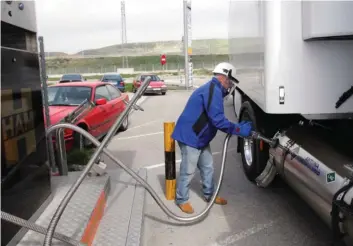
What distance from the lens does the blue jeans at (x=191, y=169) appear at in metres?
4.91

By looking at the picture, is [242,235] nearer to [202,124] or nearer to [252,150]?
[202,124]

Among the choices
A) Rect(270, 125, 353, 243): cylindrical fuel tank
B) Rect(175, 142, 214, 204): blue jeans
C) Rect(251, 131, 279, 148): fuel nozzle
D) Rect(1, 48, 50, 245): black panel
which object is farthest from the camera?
Rect(175, 142, 214, 204): blue jeans

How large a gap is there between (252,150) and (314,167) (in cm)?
220

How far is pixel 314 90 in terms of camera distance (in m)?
3.79

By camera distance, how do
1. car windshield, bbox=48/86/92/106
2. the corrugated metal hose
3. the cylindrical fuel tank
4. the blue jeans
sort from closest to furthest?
the corrugated metal hose < the cylindrical fuel tank < the blue jeans < car windshield, bbox=48/86/92/106

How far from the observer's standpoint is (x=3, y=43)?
313 centimetres

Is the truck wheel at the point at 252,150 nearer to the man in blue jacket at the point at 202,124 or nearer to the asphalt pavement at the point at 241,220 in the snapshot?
the asphalt pavement at the point at 241,220

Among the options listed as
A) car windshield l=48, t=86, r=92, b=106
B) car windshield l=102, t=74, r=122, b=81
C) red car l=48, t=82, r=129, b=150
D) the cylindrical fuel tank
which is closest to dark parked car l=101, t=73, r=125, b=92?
car windshield l=102, t=74, r=122, b=81

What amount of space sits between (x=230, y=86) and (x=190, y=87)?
27.1 meters

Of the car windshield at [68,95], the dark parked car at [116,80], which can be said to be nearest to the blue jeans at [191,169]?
the car windshield at [68,95]

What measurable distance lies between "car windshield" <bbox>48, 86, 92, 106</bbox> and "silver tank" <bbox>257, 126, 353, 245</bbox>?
546 centimetres

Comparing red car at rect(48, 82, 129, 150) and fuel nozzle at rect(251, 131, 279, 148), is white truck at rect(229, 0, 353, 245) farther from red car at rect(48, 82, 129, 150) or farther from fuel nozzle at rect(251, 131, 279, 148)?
red car at rect(48, 82, 129, 150)

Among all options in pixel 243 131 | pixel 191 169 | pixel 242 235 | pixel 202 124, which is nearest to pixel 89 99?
pixel 191 169

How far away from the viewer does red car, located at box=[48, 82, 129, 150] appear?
7972 millimetres
